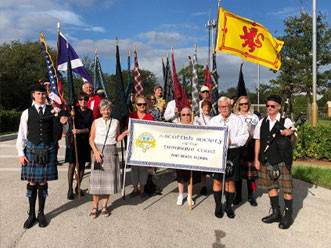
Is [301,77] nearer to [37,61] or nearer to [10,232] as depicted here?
[10,232]

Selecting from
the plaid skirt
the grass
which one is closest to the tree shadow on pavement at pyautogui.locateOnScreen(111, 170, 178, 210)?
the plaid skirt

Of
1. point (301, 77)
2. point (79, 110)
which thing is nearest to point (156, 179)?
point (79, 110)

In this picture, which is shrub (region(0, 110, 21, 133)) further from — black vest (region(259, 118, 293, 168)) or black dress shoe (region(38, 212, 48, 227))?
black vest (region(259, 118, 293, 168))

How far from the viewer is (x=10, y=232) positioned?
5082mm

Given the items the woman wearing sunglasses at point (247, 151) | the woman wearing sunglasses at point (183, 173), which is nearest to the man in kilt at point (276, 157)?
the woman wearing sunglasses at point (247, 151)

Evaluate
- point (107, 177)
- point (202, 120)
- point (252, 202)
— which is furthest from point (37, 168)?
point (252, 202)

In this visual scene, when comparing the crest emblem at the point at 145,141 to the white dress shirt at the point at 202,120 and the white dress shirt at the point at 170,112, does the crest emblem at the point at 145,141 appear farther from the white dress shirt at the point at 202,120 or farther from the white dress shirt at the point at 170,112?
the white dress shirt at the point at 170,112

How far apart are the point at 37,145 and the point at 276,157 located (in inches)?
128

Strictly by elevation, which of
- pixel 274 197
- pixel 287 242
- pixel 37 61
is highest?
pixel 37 61

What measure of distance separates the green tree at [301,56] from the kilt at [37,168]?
2329 centimetres

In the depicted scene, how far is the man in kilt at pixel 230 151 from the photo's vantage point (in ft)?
19.7

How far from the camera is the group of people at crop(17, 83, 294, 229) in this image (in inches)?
212

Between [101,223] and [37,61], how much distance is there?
41310 millimetres

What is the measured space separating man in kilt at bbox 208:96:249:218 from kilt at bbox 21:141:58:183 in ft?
7.92
